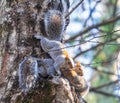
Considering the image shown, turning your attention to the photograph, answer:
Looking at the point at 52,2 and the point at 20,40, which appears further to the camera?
the point at 52,2

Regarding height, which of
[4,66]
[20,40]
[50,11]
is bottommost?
[4,66]

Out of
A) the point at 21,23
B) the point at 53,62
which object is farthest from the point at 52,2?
the point at 53,62

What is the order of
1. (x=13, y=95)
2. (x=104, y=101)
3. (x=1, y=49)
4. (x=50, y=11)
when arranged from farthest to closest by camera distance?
(x=104, y=101)
(x=50, y=11)
(x=1, y=49)
(x=13, y=95)

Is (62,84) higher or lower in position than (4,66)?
lower

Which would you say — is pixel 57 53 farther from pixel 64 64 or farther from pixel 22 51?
pixel 22 51

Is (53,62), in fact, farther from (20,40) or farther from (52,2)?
(52,2)

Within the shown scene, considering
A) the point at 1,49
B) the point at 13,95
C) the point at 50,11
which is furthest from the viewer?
the point at 50,11

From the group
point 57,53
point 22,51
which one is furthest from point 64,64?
Answer: point 22,51
